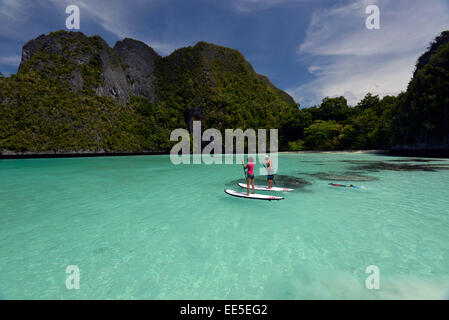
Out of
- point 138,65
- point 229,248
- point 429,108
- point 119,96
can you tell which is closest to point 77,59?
point 119,96

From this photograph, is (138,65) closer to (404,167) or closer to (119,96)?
(119,96)

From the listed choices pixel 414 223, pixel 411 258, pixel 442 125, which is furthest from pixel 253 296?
pixel 442 125

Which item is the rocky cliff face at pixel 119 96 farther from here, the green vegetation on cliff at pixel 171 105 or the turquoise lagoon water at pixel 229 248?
the turquoise lagoon water at pixel 229 248

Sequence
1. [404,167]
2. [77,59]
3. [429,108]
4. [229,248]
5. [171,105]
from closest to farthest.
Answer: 1. [229,248]
2. [404,167]
3. [429,108]
4. [77,59]
5. [171,105]

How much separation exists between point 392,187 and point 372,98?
246ft

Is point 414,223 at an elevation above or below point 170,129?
below

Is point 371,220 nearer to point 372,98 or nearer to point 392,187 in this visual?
point 392,187

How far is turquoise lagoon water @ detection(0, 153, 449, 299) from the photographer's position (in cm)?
425

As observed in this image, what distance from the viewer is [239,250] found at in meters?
5.91

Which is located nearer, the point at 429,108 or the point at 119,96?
the point at 429,108

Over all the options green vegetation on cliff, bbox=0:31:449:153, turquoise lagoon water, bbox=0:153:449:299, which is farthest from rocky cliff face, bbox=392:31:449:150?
turquoise lagoon water, bbox=0:153:449:299

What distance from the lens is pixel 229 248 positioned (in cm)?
604

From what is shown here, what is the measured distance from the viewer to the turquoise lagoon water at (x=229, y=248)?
4250mm
